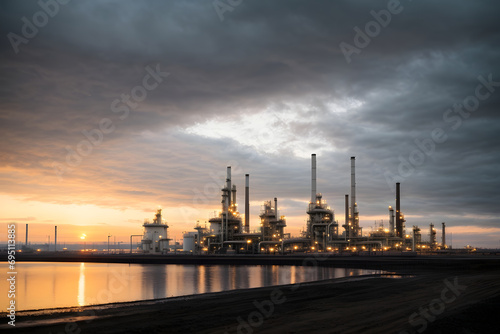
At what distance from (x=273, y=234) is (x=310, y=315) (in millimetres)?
99204

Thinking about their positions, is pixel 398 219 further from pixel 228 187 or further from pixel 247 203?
pixel 228 187

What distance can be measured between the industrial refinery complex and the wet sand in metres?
81.4

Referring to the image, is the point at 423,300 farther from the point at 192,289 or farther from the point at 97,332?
the point at 192,289

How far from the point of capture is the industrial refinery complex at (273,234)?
383 feet

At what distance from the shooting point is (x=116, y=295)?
43281mm

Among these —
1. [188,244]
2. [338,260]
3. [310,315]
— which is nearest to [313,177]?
[188,244]

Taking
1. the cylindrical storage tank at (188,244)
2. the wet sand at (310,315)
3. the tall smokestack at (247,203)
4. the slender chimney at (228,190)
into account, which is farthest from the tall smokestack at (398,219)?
the wet sand at (310,315)

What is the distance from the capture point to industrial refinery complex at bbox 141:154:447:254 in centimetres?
11681

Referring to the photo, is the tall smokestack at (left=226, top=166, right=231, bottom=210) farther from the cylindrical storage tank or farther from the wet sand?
the wet sand

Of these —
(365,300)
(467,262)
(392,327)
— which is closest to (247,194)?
(467,262)

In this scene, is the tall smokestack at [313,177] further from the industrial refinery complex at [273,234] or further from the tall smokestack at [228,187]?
the tall smokestack at [228,187]

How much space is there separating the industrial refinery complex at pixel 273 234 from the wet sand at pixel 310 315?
81414mm

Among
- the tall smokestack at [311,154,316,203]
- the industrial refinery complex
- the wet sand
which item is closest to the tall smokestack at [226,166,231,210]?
the industrial refinery complex

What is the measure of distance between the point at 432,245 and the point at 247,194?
7516 centimetres
